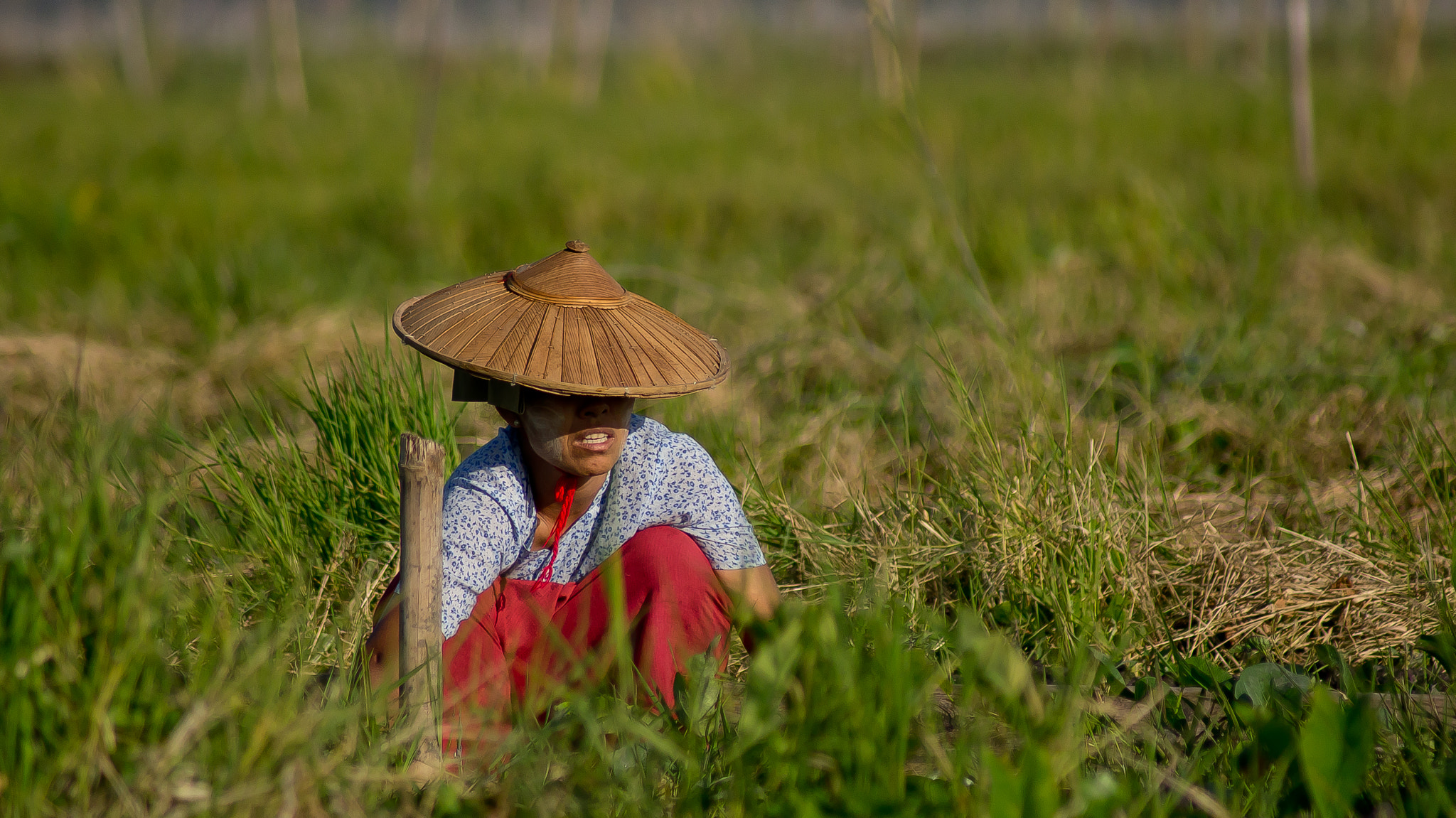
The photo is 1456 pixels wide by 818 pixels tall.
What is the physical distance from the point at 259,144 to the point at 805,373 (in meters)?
6.00

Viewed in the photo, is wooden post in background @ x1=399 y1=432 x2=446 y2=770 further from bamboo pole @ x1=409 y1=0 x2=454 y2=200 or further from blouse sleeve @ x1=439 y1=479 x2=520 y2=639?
bamboo pole @ x1=409 y1=0 x2=454 y2=200

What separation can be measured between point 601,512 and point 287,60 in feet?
36.6

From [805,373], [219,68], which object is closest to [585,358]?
[805,373]

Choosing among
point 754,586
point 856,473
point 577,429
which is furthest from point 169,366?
point 754,586

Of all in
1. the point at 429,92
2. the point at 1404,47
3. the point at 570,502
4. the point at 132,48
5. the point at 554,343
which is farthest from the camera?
the point at 132,48

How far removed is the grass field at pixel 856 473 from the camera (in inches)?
51.1

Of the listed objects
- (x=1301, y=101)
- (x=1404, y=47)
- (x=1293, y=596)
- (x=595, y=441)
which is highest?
(x=1404, y=47)

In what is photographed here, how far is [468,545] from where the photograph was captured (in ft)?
5.56

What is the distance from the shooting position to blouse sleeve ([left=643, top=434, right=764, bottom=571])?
1824 millimetres

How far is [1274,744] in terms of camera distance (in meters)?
1.47

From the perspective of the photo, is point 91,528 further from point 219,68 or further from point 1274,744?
point 219,68

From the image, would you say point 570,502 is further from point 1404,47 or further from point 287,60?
point 287,60

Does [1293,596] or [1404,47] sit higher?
[1404,47]

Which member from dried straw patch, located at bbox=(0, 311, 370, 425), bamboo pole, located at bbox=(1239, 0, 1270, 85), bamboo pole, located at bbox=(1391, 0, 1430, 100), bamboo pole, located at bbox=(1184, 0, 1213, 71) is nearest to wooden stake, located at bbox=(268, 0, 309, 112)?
dried straw patch, located at bbox=(0, 311, 370, 425)
